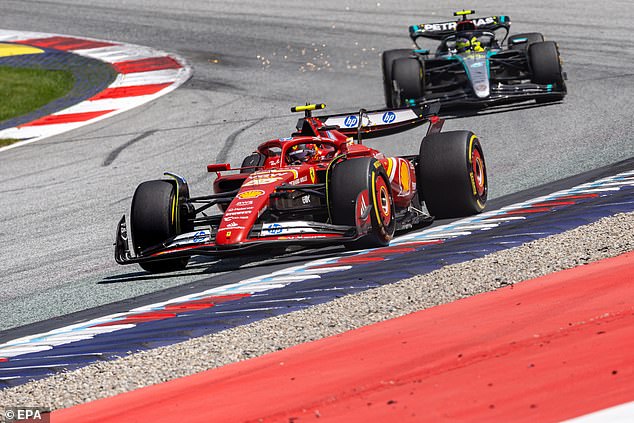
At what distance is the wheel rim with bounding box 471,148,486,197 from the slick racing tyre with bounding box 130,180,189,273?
2.42 m

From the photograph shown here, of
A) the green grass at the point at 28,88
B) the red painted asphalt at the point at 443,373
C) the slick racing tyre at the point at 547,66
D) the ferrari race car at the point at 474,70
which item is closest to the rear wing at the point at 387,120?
the red painted asphalt at the point at 443,373

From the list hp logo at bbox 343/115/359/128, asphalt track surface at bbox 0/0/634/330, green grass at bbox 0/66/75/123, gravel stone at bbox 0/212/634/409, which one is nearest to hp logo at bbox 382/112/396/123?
hp logo at bbox 343/115/359/128

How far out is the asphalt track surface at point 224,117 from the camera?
9484 millimetres

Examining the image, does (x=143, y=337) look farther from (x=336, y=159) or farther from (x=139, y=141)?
(x=139, y=141)

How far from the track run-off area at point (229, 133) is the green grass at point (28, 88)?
207 centimetres

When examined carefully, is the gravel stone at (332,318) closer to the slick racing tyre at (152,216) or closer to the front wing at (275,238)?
the front wing at (275,238)

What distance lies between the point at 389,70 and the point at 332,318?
1038 centimetres

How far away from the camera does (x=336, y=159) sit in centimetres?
853

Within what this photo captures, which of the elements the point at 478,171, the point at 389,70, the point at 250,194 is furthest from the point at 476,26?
the point at 250,194

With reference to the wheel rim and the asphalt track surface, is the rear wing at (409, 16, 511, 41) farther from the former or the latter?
the wheel rim

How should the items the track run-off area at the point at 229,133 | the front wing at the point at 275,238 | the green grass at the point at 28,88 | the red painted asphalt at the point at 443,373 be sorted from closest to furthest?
the red painted asphalt at the point at 443,373
the front wing at the point at 275,238
the track run-off area at the point at 229,133
the green grass at the point at 28,88

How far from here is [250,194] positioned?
8.32 metres

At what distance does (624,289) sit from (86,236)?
6.02 m

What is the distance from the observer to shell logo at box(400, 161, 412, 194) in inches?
357
